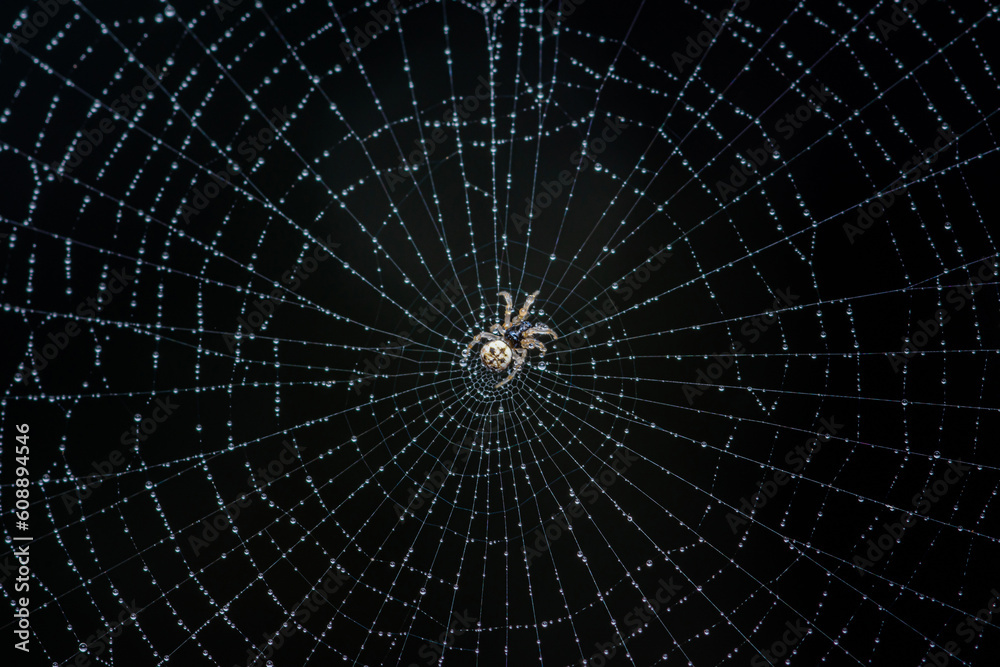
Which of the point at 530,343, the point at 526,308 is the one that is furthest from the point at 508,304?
the point at 530,343

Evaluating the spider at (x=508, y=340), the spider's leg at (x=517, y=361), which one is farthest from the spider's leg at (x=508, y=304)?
the spider's leg at (x=517, y=361)

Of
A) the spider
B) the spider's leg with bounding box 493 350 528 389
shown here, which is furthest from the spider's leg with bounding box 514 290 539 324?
the spider's leg with bounding box 493 350 528 389

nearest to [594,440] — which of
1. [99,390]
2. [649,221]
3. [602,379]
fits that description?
[602,379]

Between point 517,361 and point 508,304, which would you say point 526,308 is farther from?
point 517,361

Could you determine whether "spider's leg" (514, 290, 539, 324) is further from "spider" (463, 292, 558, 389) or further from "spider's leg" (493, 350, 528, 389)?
"spider's leg" (493, 350, 528, 389)

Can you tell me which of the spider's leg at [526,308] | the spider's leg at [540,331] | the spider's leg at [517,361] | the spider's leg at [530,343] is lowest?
the spider's leg at [517,361]

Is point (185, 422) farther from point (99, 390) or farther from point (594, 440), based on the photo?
point (594, 440)

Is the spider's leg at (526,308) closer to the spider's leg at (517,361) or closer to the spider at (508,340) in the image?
the spider at (508,340)
